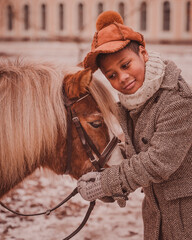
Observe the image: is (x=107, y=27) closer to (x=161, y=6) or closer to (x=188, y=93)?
(x=188, y=93)

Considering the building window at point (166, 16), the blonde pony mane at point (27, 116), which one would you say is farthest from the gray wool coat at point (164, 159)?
the building window at point (166, 16)

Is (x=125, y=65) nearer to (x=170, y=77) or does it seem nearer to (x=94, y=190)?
(x=170, y=77)

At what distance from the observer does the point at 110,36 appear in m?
1.48

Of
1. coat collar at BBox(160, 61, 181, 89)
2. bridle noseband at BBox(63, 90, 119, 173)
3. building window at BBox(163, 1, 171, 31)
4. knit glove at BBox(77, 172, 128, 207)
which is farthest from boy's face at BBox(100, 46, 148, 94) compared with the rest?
building window at BBox(163, 1, 171, 31)

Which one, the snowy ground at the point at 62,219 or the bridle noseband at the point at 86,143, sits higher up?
the bridle noseband at the point at 86,143

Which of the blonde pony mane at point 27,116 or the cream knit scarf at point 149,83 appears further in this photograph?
the blonde pony mane at point 27,116

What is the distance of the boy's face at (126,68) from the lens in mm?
1493

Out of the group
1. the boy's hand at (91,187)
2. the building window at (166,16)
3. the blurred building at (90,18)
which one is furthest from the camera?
the building window at (166,16)

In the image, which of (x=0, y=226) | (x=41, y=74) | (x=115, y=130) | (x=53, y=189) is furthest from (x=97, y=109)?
(x=53, y=189)

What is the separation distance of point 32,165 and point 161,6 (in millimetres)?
17659

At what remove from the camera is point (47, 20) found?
718 inches

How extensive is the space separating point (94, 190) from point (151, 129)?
38cm

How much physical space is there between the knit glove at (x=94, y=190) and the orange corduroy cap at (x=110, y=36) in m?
0.54

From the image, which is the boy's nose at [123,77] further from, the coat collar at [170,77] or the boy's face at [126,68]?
the coat collar at [170,77]
